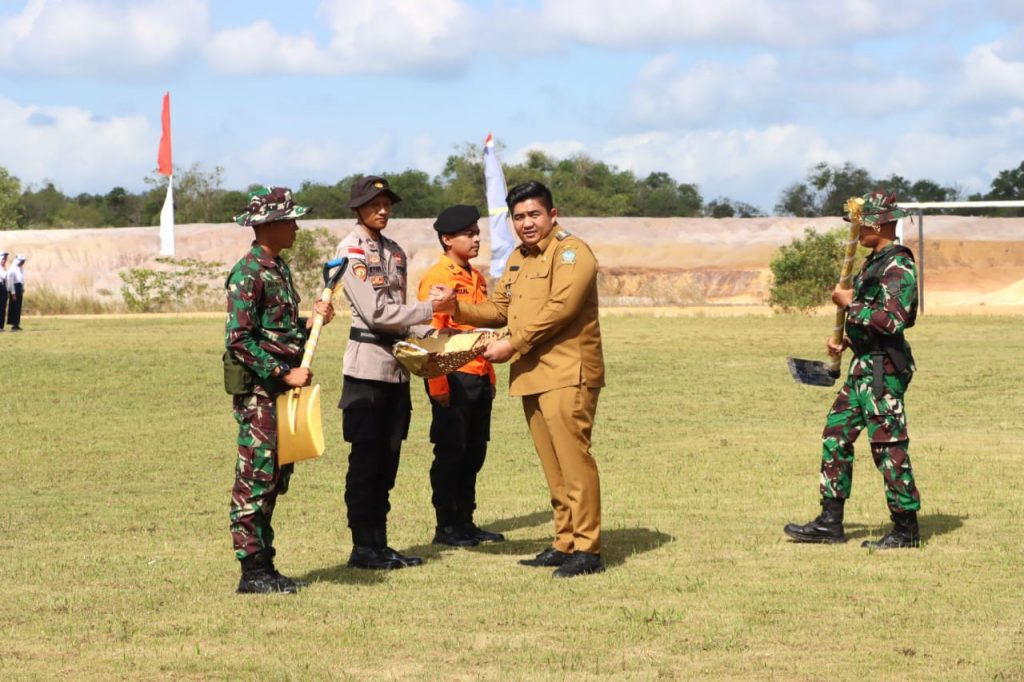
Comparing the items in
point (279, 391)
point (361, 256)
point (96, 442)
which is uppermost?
point (361, 256)

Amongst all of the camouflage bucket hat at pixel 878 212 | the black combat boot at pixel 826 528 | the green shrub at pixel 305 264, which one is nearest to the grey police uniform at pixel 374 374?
the black combat boot at pixel 826 528

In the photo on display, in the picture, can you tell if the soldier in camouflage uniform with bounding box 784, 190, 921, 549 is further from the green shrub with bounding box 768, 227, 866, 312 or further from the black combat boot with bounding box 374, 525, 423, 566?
the green shrub with bounding box 768, 227, 866, 312

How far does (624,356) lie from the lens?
23.0 m

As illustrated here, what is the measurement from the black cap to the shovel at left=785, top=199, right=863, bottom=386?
2482mm

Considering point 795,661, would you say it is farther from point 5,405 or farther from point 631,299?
point 631,299

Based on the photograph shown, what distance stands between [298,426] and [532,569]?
5.41ft

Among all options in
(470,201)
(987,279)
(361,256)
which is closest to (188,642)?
(361,256)

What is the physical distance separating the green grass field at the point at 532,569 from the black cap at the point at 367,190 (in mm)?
1913

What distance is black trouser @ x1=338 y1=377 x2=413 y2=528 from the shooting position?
26.0ft

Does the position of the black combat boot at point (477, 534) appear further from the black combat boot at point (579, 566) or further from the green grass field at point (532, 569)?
the black combat boot at point (579, 566)

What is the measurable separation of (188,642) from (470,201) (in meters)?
68.0

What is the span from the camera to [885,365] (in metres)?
8.34

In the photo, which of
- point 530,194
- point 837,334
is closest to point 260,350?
point 530,194

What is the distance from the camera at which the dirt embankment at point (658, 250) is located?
56.1m
